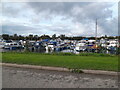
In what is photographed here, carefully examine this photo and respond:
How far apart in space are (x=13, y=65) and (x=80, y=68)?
4.35m

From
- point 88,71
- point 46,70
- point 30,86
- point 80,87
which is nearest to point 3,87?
point 30,86

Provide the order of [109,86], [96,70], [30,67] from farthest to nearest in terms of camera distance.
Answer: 1. [30,67]
2. [96,70]
3. [109,86]

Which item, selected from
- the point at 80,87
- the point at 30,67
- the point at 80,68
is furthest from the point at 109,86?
the point at 30,67

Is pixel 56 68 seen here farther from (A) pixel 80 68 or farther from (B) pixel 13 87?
(B) pixel 13 87

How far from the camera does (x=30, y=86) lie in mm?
5621

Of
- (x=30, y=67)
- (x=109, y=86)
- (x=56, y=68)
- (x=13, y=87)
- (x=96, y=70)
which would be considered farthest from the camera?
(x=30, y=67)

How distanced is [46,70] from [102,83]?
357 centimetres

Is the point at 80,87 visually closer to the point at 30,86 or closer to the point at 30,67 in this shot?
the point at 30,86

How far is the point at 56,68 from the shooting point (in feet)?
29.0

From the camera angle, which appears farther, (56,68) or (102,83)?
(56,68)

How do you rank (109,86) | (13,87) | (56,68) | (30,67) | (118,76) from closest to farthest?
1. (13,87)
2. (109,86)
3. (118,76)
4. (56,68)
5. (30,67)

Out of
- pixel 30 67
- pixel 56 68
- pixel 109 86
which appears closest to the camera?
pixel 109 86

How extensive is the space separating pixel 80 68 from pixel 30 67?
304 cm

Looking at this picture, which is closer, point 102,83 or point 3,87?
point 3,87
